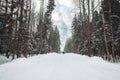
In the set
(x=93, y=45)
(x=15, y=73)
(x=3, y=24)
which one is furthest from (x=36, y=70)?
(x=93, y=45)

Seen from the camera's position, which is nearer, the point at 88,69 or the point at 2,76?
the point at 2,76

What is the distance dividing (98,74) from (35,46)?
110 feet

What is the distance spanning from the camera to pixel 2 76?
802 cm

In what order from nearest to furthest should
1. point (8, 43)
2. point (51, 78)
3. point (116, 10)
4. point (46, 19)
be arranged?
1. point (51, 78)
2. point (8, 43)
3. point (116, 10)
4. point (46, 19)

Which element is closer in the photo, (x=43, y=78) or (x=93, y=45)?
(x=43, y=78)

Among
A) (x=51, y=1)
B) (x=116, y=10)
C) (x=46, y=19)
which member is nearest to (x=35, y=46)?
(x=46, y=19)

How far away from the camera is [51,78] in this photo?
297 inches

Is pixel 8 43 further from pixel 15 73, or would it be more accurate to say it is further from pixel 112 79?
pixel 112 79

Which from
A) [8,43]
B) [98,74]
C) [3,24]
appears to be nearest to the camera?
[98,74]

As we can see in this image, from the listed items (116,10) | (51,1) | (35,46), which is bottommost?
(35,46)

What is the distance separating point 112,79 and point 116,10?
826 inches

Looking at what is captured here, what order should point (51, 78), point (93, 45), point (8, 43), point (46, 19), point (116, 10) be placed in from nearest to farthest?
point (51, 78), point (8, 43), point (116, 10), point (93, 45), point (46, 19)

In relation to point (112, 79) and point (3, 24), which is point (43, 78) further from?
point (3, 24)

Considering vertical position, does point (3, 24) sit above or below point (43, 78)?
above
